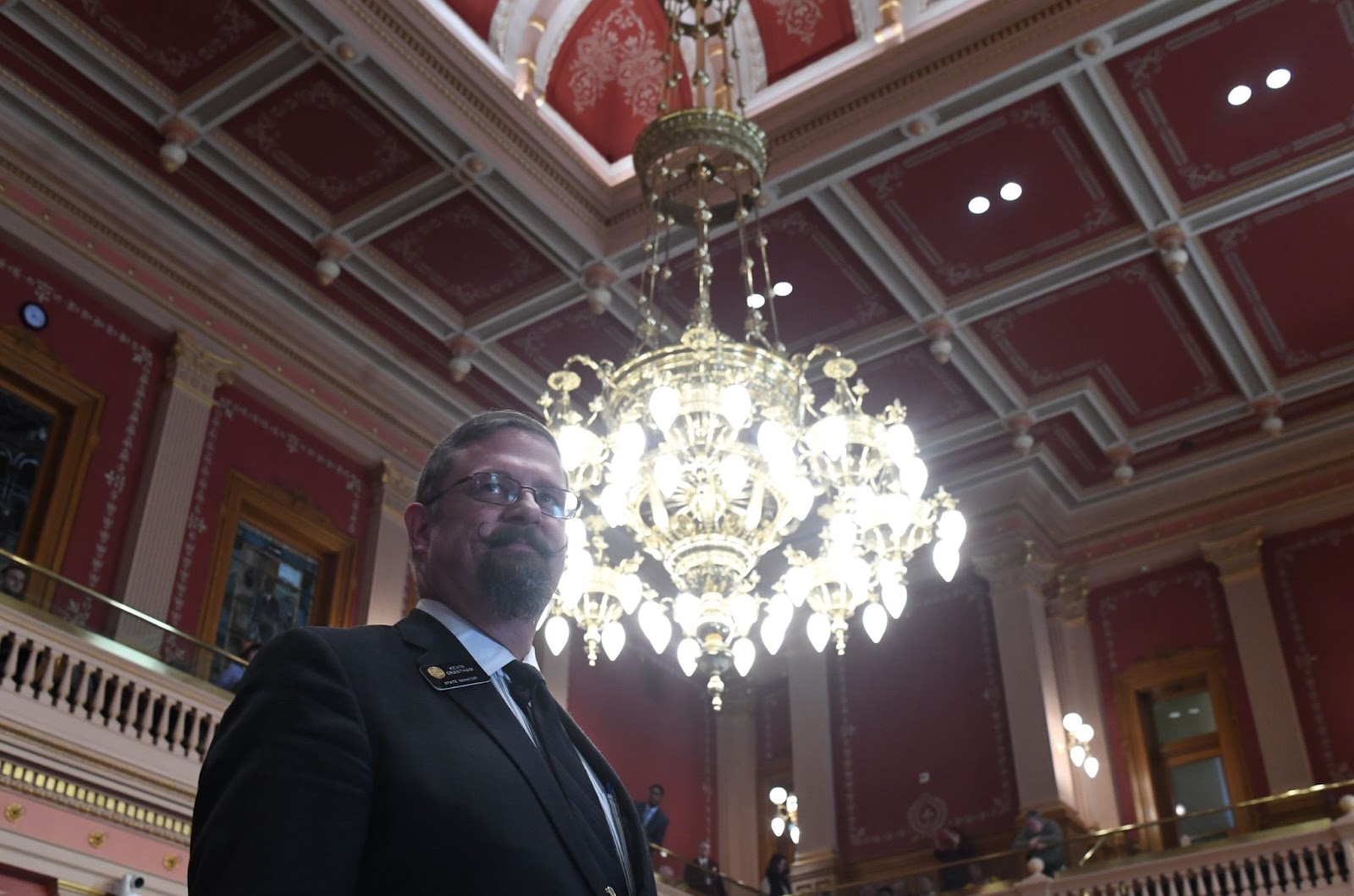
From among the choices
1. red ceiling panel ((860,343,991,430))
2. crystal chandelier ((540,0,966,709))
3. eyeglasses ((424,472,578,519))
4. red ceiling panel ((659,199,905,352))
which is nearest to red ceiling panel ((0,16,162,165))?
crystal chandelier ((540,0,966,709))

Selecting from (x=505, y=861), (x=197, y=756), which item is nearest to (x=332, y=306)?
(x=197, y=756)

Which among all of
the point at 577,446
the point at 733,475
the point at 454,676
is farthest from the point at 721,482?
the point at 454,676

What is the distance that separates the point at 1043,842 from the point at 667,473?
597cm

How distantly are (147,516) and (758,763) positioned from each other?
769 centimetres

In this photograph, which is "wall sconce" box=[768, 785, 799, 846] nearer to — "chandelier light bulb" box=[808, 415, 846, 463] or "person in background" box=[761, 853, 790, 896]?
"person in background" box=[761, 853, 790, 896]

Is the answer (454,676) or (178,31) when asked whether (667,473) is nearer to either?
(178,31)

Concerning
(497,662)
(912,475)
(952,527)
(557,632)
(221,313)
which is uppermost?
(221,313)

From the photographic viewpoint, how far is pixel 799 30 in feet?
33.7

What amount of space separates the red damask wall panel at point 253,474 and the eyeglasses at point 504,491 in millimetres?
8147

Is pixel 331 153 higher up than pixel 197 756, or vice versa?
pixel 331 153

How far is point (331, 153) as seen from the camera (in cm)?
995

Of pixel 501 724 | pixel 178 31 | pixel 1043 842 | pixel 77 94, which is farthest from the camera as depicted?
pixel 1043 842

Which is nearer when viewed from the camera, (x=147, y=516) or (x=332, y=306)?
(x=147, y=516)

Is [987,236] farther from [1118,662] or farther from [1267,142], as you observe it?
[1118,662]
